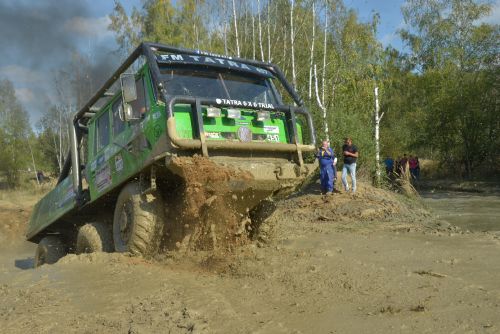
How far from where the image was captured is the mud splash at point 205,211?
5.02 meters

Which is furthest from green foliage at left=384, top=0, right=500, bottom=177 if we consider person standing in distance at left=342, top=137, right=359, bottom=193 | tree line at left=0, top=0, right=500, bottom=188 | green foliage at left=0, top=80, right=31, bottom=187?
green foliage at left=0, top=80, right=31, bottom=187

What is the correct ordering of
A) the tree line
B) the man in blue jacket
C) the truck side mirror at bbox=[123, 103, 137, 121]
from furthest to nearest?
the tree line, the man in blue jacket, the truck side mirror at bbox=[123, 103, 137, 121]

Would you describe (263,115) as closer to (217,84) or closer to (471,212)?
(217,84)

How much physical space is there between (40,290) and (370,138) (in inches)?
508

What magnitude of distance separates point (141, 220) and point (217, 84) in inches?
71.0

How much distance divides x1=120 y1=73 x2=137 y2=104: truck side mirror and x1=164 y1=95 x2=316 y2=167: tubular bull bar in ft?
1.12

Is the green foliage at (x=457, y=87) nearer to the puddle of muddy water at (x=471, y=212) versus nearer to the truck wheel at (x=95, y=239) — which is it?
the puddle of muddy water at (x=471, y=212)

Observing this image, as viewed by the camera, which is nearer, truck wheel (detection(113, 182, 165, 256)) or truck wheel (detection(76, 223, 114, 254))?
truck wheel (detection(113, 182, 165, 256))

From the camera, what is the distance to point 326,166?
38.2 ft

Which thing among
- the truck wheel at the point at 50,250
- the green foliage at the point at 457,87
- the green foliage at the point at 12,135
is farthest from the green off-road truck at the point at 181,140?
the green foliage at the point at 12,135

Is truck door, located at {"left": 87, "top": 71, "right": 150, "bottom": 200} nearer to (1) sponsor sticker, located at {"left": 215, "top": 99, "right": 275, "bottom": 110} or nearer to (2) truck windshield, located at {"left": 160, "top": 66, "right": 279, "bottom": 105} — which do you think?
(2) truck windshield, located at {"left": 160, "top": 66, "right": 279, "bottom": 105}

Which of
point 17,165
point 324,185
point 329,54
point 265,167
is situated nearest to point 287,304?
point 265,167

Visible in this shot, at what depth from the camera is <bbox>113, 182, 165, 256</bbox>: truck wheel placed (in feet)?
18.4

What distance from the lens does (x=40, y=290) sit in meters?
4.71
